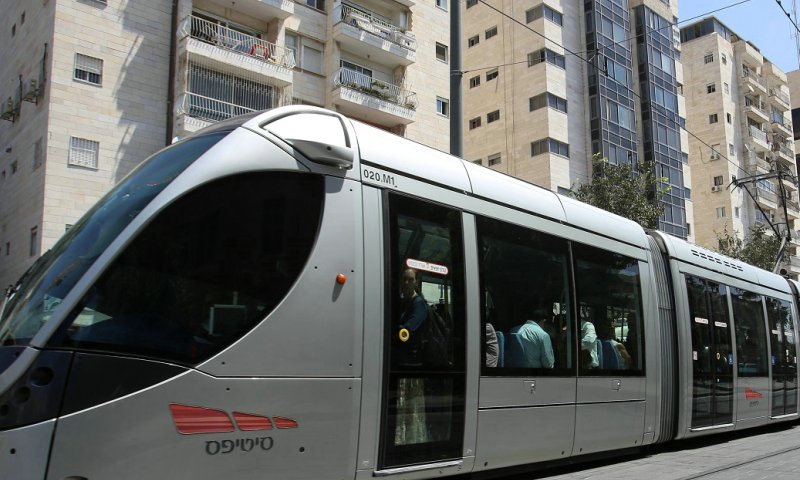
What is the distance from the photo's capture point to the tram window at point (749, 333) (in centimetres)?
1120

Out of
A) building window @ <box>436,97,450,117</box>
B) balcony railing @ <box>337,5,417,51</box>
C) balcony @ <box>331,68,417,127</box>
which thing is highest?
balcony railing @ <box>337,5,417,51</box>

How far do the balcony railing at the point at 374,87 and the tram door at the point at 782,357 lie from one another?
17.4 metres

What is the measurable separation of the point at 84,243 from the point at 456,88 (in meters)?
7.68

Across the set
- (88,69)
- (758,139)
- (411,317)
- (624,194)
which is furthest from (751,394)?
(758,139)

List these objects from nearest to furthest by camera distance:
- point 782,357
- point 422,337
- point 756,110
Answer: point 422,337 → point 782,357 → point 756,110

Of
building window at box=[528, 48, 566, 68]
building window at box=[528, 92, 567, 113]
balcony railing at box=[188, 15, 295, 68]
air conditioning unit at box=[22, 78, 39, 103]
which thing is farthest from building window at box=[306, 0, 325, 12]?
building window at box=[528, 48, 566, 68]

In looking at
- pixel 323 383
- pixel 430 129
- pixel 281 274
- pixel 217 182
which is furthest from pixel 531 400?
pixel 430 129

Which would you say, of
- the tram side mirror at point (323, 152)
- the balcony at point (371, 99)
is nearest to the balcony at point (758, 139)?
the balcony at point (371, 99)

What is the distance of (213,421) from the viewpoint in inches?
162

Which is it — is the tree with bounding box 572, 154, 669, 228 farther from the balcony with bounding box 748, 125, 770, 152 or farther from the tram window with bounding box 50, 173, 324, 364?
the balcony with bounding box 748, 125, 770, 152

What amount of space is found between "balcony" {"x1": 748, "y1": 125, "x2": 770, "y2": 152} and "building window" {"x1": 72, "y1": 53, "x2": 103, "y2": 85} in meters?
52.8

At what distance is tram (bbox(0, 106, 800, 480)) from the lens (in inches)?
150

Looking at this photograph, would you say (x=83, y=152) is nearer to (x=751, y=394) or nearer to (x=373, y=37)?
(x=373, y=37)

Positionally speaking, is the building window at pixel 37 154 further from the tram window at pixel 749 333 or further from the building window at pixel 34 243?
the tram window at pixel 749 333
